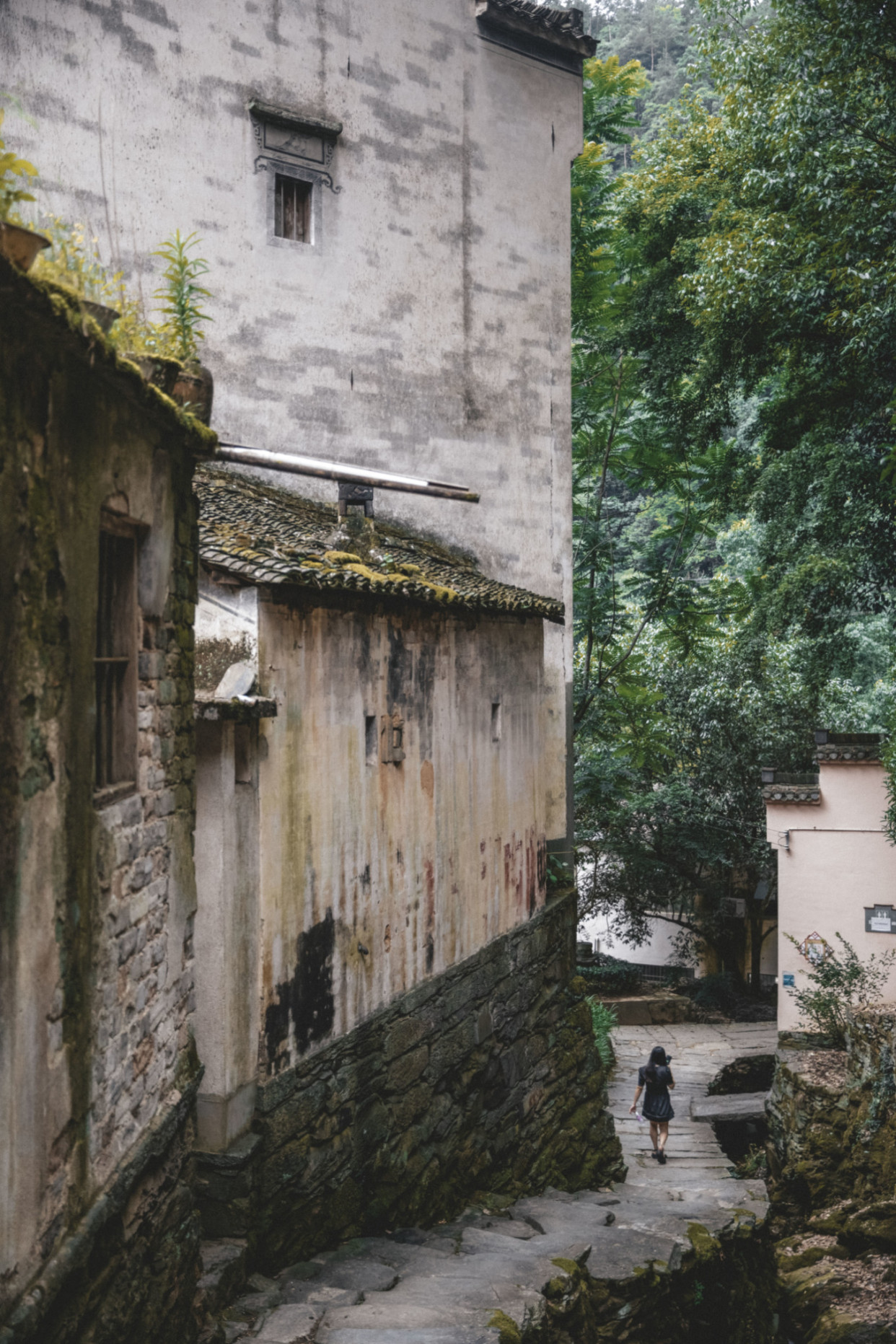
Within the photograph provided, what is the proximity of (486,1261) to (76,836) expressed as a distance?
17.8 feet

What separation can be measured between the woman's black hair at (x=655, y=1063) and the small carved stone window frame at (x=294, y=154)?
9.95 meters

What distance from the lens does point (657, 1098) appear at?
14.1 m

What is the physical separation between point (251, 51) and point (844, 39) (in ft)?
21.1

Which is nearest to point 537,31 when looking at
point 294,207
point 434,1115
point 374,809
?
point 294,207

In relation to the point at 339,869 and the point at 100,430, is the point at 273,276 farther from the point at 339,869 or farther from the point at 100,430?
the point at 100,430

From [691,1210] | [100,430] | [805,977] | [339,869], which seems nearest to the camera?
[100,430]

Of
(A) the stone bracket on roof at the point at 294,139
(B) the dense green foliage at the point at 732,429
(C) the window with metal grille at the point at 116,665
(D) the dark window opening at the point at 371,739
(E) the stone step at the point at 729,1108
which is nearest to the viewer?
(C) the window with metal grille at the point at 116,665

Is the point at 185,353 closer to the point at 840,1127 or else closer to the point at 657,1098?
the point at 657,1098

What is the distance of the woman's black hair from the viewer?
45.1 ft

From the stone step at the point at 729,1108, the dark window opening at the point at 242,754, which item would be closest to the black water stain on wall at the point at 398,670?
Result: the dark window opening at the point at 242,754

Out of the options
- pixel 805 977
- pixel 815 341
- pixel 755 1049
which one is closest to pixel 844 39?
pixel 815 341

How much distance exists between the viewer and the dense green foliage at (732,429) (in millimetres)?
12984

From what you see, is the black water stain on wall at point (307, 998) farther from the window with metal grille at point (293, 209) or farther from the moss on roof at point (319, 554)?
the window with metal grille at point (293, 209)

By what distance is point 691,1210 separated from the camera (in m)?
11.0
